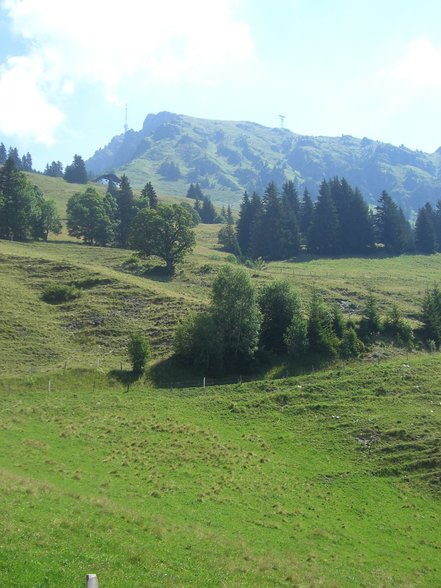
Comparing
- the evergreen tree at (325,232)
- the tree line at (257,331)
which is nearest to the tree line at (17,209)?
the evergreen tree at (325,232)

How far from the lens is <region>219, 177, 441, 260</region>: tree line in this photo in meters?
128

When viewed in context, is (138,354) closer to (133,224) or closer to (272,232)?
(133,224)

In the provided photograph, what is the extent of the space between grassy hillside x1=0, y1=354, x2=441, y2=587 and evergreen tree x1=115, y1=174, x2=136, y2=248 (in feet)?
238

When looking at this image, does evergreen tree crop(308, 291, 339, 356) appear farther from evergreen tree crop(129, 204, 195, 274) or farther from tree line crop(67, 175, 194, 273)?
tree line crop(67, 175, 194, 273)

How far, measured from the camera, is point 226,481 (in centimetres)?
3553

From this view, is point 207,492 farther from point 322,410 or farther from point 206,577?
point 322,410

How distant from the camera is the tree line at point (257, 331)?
192 feet

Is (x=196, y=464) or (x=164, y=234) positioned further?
(x=164, y=234)

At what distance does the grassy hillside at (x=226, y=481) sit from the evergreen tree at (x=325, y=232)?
2971 inches

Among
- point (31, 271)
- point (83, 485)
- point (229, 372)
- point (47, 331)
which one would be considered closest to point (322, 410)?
point (229, 372)

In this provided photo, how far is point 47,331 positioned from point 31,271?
2355cm

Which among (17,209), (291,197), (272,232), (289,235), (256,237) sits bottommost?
(256,237)

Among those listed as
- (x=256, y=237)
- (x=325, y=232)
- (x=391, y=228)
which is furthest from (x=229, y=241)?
(x=391, y=228)

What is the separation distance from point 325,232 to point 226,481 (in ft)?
336
